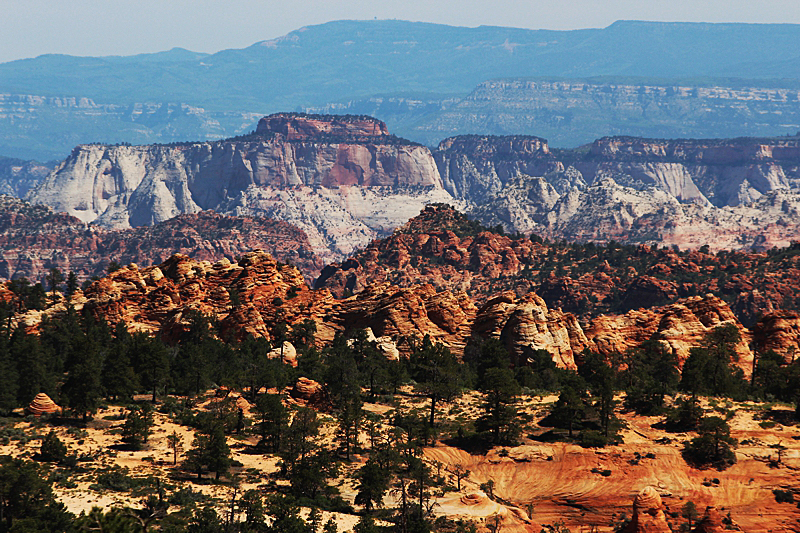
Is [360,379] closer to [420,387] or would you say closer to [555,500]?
[420,387]

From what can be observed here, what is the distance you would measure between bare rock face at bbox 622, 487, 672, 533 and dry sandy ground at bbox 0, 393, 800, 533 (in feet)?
24.5

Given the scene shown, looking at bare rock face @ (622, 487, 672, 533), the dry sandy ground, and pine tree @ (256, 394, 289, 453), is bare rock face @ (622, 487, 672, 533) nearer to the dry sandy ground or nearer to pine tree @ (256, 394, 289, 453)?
the dry sandy ground

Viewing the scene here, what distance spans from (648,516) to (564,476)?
1610 cm

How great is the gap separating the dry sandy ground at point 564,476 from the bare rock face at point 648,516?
294 inches

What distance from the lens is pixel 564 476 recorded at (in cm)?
9575

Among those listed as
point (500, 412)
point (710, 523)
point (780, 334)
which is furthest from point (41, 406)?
point (780, 334)

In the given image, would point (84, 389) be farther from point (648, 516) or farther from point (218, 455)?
point (648, 516)

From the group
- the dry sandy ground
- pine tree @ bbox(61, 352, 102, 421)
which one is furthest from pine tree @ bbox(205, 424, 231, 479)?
pine tree @ bbox(61, 352, 102, 421)

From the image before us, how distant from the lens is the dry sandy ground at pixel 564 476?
8638 cm

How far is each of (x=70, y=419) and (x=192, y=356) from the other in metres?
19.8

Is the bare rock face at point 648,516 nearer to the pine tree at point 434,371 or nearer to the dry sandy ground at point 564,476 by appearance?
the dry sandy ground at point 564,476

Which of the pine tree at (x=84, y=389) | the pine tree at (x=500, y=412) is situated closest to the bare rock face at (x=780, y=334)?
the pine tree at (x=500, y=412)

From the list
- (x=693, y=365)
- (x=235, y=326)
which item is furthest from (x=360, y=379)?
(x=693, y=365)

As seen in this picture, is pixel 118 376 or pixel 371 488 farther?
pixel 118 376
